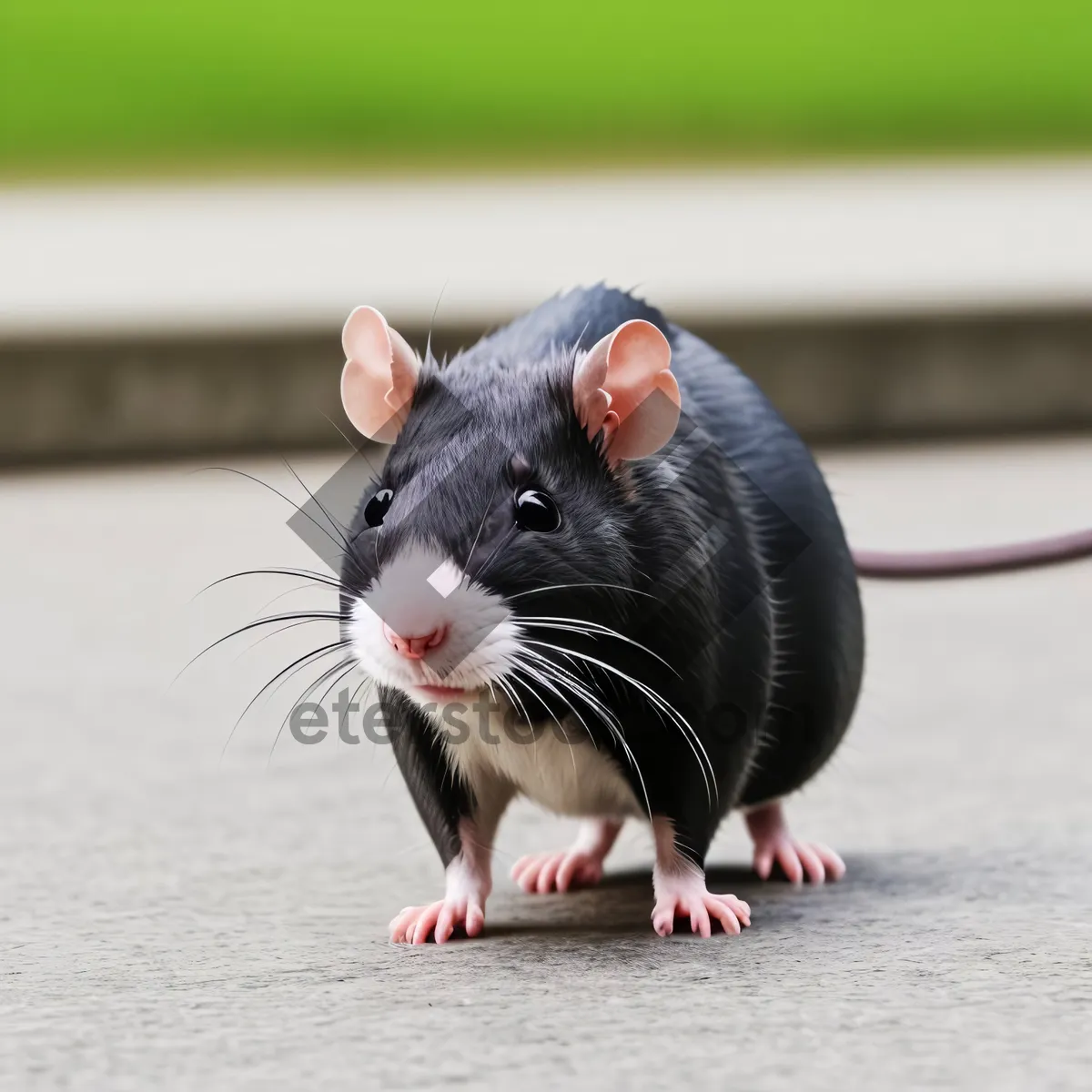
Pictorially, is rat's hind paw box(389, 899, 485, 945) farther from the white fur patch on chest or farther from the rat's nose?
the rat's nose

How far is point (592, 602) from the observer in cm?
246

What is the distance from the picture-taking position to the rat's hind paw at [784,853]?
10.3ft

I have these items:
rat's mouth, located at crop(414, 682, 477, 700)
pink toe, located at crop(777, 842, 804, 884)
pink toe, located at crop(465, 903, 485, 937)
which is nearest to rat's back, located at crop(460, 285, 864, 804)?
pink toe, located at crop(777, 842, 804, 884)

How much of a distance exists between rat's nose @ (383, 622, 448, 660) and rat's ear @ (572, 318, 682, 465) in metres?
0.43

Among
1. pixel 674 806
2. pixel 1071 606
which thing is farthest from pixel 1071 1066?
pixel 1071 606

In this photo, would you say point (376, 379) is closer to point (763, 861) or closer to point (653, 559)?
point (653, 559)

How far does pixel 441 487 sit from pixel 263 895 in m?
0.97

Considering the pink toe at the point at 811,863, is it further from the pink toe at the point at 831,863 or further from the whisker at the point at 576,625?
the whisker at the point at 576,625

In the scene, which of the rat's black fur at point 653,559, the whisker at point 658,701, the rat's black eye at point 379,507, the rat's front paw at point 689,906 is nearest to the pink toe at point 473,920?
the rat's black fur at point 653,559

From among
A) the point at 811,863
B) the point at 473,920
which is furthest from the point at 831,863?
the point at 473,920

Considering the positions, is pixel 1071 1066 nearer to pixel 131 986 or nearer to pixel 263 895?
pixel 131 986

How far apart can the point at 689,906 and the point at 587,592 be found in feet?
1.75

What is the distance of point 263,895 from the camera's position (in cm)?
310

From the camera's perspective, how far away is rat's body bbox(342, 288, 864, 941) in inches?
94.4
